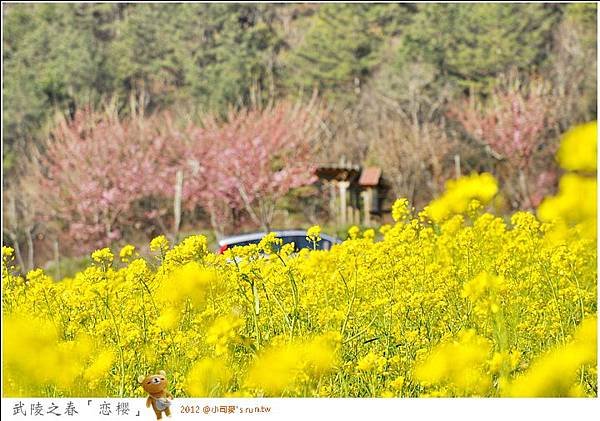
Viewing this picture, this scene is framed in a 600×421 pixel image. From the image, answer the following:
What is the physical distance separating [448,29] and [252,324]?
1260cm

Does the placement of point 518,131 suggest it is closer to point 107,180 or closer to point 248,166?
point 248,166

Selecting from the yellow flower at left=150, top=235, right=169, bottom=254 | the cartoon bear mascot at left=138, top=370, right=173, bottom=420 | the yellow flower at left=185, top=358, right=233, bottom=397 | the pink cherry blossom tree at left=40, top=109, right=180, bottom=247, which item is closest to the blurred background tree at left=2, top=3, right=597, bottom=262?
the pink cherry blossom tree at left=40, top=109, right=180, bottom=247

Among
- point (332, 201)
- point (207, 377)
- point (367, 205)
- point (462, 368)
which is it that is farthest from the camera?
point (332, 201)

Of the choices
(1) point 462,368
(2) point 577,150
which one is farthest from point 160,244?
(2) point 577,150

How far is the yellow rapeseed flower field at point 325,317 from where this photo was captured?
243 cm

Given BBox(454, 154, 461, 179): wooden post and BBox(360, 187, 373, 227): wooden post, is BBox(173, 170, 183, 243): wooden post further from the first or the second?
BBox(454, 154, 461, 179): wooden post

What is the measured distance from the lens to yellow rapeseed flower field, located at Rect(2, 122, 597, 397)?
7.96 ft

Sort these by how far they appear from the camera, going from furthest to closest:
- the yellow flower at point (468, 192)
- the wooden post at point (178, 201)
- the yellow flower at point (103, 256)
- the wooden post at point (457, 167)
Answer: the wooden post at point (457, 167)
the wooden post at point (178, 201)
the yellow flower at point (103, 256)
the yellow flower at point (468, 192)

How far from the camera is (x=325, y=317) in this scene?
2.87 m

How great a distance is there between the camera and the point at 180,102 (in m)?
15.8

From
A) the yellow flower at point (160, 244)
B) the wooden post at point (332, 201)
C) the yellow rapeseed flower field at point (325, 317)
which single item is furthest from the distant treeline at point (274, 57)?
the yellow flower at point (160, 244)

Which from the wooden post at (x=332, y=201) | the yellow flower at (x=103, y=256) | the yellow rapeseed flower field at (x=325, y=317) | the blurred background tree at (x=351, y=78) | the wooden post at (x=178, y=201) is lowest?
the wooden post at (x=332, y=201)

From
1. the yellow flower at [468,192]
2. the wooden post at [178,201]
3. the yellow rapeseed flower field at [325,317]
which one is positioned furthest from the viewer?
the wooden post at [178,201]

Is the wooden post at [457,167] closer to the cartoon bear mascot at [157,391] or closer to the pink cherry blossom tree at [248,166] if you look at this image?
the pink cherry blossom tree at [248,166]
